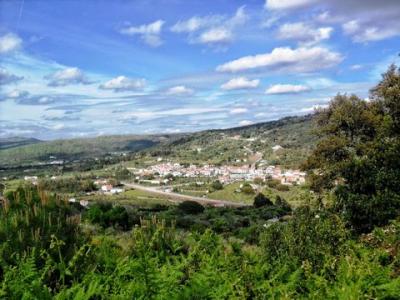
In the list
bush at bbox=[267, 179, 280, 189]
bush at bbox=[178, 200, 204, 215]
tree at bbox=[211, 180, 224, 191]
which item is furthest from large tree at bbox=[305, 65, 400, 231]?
tree at bbox=[211, 180, 224, 191]

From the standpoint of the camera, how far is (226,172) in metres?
121

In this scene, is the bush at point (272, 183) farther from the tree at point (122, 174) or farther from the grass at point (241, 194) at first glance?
the tree at point (122, 174)

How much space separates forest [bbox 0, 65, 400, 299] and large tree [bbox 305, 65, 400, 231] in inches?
1.9

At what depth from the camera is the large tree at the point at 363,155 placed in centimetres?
1577

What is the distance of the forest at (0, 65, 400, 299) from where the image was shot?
3796mm

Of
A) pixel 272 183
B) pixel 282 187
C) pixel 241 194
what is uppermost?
pixel 272 183

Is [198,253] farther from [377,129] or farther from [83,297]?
[377,129]

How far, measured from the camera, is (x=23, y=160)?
197375 millimetres

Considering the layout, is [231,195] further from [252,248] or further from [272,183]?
[252,248]

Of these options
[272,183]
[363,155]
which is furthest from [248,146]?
[363,155]

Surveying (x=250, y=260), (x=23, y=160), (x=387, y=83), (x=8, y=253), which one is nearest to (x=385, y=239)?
(x=250, y=260)

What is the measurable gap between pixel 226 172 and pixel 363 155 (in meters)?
101

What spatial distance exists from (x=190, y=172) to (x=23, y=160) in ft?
320

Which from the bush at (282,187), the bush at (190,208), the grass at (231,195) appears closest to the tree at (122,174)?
the grass at (231,195)
